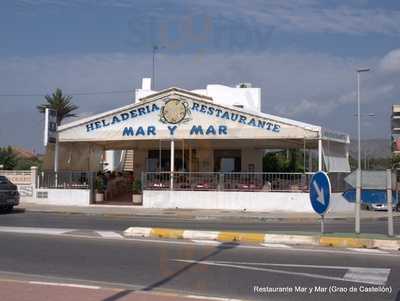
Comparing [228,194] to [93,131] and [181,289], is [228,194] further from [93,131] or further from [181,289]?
[181,289]

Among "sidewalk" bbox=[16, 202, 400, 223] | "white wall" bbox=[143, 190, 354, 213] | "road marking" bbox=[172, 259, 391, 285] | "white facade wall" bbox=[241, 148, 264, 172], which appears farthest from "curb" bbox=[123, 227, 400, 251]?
"white facade wall" bbox=[241, 148, 264, 172]

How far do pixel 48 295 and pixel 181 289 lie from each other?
6.22 ft

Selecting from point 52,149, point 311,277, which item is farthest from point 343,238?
point 52,149

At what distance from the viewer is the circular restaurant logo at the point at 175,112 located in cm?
3053

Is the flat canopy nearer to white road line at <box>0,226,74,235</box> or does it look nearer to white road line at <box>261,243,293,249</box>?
white road line at <box>0,226,74,235</box>

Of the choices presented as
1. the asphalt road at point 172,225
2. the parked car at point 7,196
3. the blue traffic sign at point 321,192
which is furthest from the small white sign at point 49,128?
the blue traffic sign at point 321,192

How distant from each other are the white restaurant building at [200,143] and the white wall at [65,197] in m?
0.05

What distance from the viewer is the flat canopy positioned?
29.3 meters

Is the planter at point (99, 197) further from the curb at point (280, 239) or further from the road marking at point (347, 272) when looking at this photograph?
the road marking at point (347, 272)

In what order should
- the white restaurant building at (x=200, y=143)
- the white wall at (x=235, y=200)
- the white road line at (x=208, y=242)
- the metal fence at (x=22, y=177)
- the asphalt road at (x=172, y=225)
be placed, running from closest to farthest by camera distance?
1. the white road line at (x=208, y=242)
2. the asphalt road at (x=172, y=225)
3. the white wall at (x=235, y=200)
4. the white restaurant building at (x=200, y=143)
5. the metal fence at (x=22, y=177)

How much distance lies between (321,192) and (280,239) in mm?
1686

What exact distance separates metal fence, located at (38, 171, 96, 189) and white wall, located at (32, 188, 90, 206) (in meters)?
0.25

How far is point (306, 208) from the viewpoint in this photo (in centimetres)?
2834

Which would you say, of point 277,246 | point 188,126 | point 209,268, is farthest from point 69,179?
point 209,268
